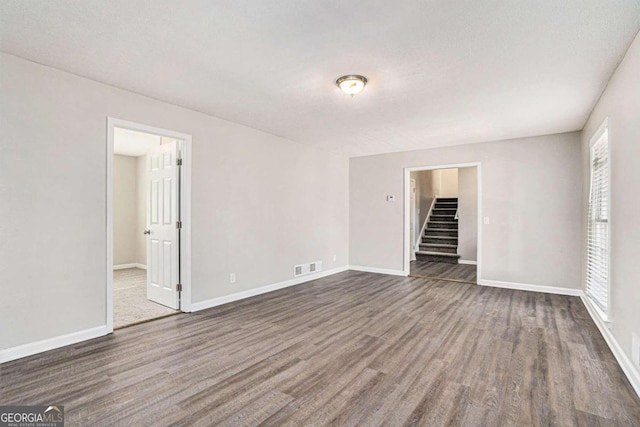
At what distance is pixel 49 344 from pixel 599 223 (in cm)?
568

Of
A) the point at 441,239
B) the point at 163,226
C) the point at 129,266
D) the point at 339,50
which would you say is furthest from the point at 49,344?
the point at 441,239

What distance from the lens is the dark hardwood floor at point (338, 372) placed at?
77.7 inches

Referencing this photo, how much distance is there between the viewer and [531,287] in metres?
5.14

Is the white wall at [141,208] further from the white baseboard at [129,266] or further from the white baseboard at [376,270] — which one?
the white baseboard at [376,270]

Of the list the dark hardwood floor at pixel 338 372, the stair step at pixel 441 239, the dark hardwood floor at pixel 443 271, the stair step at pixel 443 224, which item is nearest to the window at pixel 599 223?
the dark hardwood floor at pixel 338 372

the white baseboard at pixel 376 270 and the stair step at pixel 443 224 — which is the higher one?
the stair step at pixel 443 224

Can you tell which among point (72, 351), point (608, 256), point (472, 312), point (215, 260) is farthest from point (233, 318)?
point (608, 256)

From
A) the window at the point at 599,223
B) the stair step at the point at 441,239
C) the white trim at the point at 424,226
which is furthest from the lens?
the white trim at the point at 424,226

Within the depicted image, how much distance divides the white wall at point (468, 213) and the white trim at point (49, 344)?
762 cm

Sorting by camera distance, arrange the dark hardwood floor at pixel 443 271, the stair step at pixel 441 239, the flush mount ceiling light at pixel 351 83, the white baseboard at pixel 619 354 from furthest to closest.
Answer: the stair step at pixel 441 239, the dark hardwood floor at pixel 443 271, the flush mount ceiling light at pixel 351 83, the white baseboard at pixel 619 354

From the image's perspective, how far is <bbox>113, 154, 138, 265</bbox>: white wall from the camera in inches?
279

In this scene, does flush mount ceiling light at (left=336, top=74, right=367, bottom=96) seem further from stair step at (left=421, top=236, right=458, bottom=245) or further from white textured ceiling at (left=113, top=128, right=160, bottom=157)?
stair step at (left=421, top=236, right=458, bottom=245)

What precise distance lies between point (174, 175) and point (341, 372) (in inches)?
121

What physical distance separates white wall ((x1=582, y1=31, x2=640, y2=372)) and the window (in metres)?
0.26
